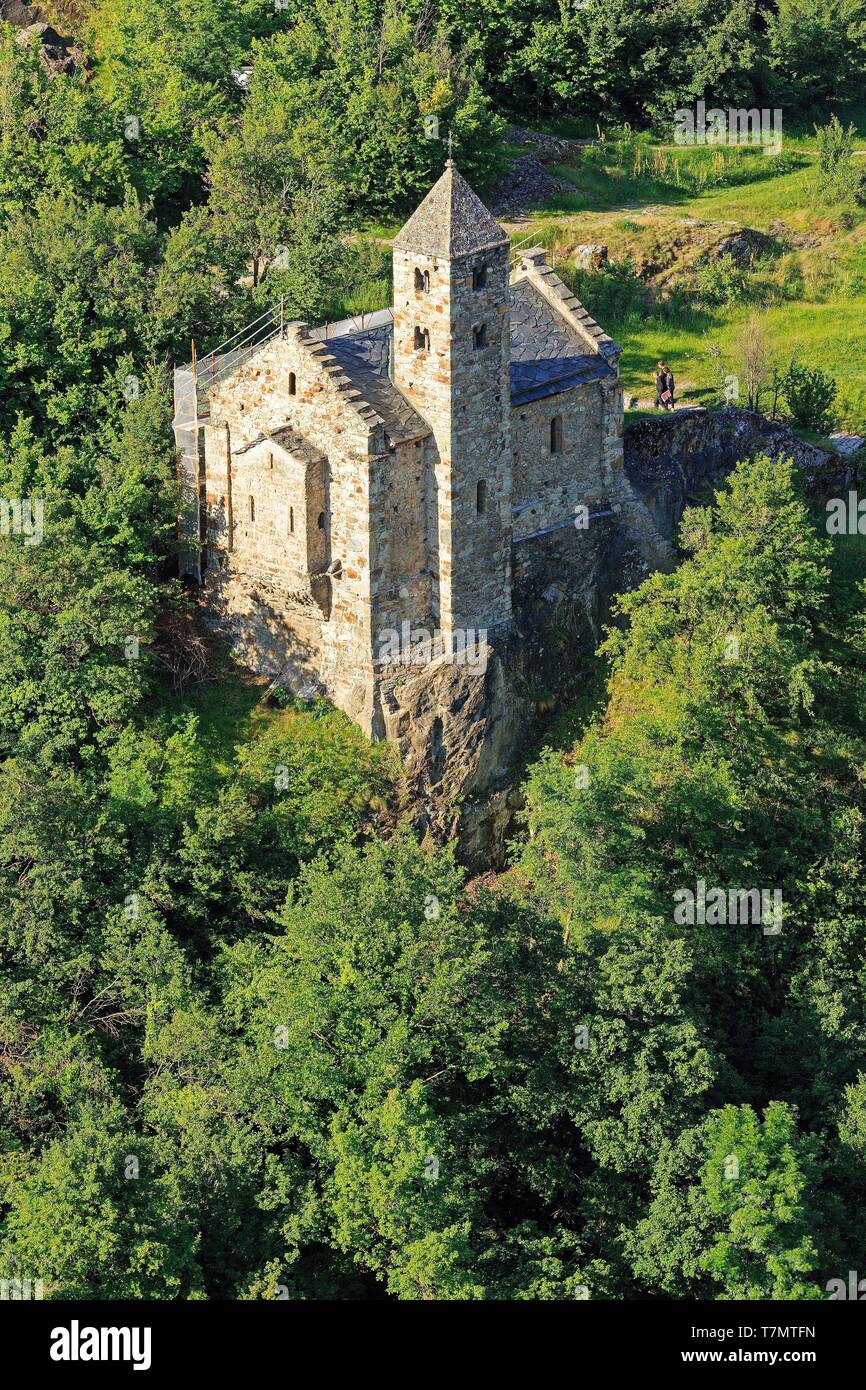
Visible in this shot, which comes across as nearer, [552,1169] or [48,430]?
[552,1169]

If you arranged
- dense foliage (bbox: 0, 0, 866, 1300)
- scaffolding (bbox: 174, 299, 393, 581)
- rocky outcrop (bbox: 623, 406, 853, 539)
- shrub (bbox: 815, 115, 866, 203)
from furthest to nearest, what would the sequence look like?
shrub (bbox: 815, 115, 866, 203), rocky outcrop (bbox: 623, 406, 853, 539), scaffolding (bbox: 174, 299, 393, 581), dense foliage (bbox: 0, 0, 866, 1300)

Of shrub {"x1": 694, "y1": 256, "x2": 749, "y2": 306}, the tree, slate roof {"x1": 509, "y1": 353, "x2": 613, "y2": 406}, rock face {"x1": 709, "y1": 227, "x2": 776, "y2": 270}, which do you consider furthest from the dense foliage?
rock face {"x1": 709, "y1": 227, "x2": 776, "y2": 270}

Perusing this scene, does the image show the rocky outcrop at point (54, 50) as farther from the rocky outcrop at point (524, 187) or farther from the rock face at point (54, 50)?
the rocky outcrop at point (524, 187)

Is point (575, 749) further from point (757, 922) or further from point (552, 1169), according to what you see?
point (552, 1169)

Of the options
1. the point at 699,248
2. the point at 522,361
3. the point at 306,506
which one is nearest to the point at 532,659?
the point at 522,361

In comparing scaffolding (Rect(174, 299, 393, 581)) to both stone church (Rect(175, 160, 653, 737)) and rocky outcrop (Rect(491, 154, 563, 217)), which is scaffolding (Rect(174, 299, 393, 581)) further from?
rocky outcrop (Rect(491, 154, 563, 217))

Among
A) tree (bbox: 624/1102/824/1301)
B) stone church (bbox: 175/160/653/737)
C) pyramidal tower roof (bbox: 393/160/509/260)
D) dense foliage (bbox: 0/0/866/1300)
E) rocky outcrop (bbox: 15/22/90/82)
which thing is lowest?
tree (bbox: 624/1102/824/1301)

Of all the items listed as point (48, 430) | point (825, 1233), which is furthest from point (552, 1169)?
point (48, 430)

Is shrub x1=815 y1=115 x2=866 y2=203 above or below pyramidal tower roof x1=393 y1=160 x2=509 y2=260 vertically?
above
